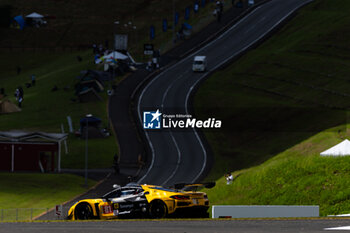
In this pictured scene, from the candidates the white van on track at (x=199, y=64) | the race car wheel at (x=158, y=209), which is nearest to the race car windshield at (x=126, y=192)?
the race car wheel at (x=158, y=209)

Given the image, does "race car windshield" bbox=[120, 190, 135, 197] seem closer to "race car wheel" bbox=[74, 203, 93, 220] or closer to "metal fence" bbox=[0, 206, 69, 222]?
"race car wheel" bbox=[74, 203, 93, 220]

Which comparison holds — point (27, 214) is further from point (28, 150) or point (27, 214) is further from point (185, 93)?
point (185, 93)

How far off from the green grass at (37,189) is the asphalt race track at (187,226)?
85.7 ft

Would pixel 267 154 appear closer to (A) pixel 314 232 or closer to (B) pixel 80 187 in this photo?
(B) pixel 80 187

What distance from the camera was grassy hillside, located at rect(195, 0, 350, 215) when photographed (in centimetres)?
3984

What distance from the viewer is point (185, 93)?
322 feet

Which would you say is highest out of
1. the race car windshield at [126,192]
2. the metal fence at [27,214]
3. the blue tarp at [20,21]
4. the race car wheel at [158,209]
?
the blue tarp at [20,21]

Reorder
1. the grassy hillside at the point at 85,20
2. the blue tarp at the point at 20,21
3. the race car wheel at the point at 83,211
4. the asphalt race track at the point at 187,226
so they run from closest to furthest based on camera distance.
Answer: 1. the asphalt race track at the point at 187,226
2. the race car wheel at the point at 83,211
3. the grassy hillside at the point at 85,20
4. the blue tarp at the point at 20,21

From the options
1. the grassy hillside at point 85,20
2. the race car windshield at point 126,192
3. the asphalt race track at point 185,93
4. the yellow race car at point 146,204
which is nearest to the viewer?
the yellow race car at point 146,204

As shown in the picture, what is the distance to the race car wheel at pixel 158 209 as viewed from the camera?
3045cm

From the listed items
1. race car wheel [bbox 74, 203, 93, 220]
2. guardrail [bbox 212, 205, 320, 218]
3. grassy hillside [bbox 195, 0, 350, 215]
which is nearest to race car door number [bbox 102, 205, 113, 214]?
race car wheel [bbox 74, 203, 93, 220]

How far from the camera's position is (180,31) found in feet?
414

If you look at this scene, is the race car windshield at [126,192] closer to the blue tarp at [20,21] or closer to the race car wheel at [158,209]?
the race car wheel at [158,209]

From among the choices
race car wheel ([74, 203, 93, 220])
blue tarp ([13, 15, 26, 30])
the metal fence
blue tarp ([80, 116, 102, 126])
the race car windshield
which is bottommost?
the metal fence
